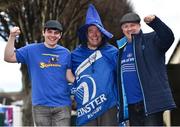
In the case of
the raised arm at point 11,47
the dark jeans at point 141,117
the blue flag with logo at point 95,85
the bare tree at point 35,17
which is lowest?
the dark jeans at point 141,117

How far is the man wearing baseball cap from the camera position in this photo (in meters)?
5.41

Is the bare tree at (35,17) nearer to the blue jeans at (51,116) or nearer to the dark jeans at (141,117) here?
the blue jeans at (51,116)

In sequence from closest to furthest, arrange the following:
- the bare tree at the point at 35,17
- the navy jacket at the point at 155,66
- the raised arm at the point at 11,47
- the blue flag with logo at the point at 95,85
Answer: the navy jacket at the point at 155,66 → the blue flag with logo at the point at 95,85 → the raised arm at the point at 11,47 → the bare tree at the point at 35,17

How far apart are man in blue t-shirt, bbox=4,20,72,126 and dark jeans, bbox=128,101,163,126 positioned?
0.77 meters

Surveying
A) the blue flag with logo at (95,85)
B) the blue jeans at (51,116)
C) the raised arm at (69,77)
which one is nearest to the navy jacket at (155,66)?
the blue flag with logo at (95,85)

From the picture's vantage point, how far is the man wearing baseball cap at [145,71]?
5406 mm

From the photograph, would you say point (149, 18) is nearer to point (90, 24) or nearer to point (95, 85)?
point (90, 24)

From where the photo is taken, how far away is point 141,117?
5566mm

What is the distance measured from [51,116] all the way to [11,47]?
917mm

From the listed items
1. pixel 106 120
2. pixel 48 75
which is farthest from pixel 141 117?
pixel 48 75

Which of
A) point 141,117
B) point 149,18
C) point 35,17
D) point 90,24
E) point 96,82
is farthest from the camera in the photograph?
point 35,17

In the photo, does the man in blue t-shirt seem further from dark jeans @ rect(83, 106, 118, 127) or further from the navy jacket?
the navy jacket

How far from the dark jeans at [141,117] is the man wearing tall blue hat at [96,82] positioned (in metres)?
0.30

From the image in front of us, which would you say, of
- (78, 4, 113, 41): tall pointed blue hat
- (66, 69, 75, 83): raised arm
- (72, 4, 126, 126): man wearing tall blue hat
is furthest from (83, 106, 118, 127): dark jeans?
(78, 4, 113, 41): tall pointed blue hat
